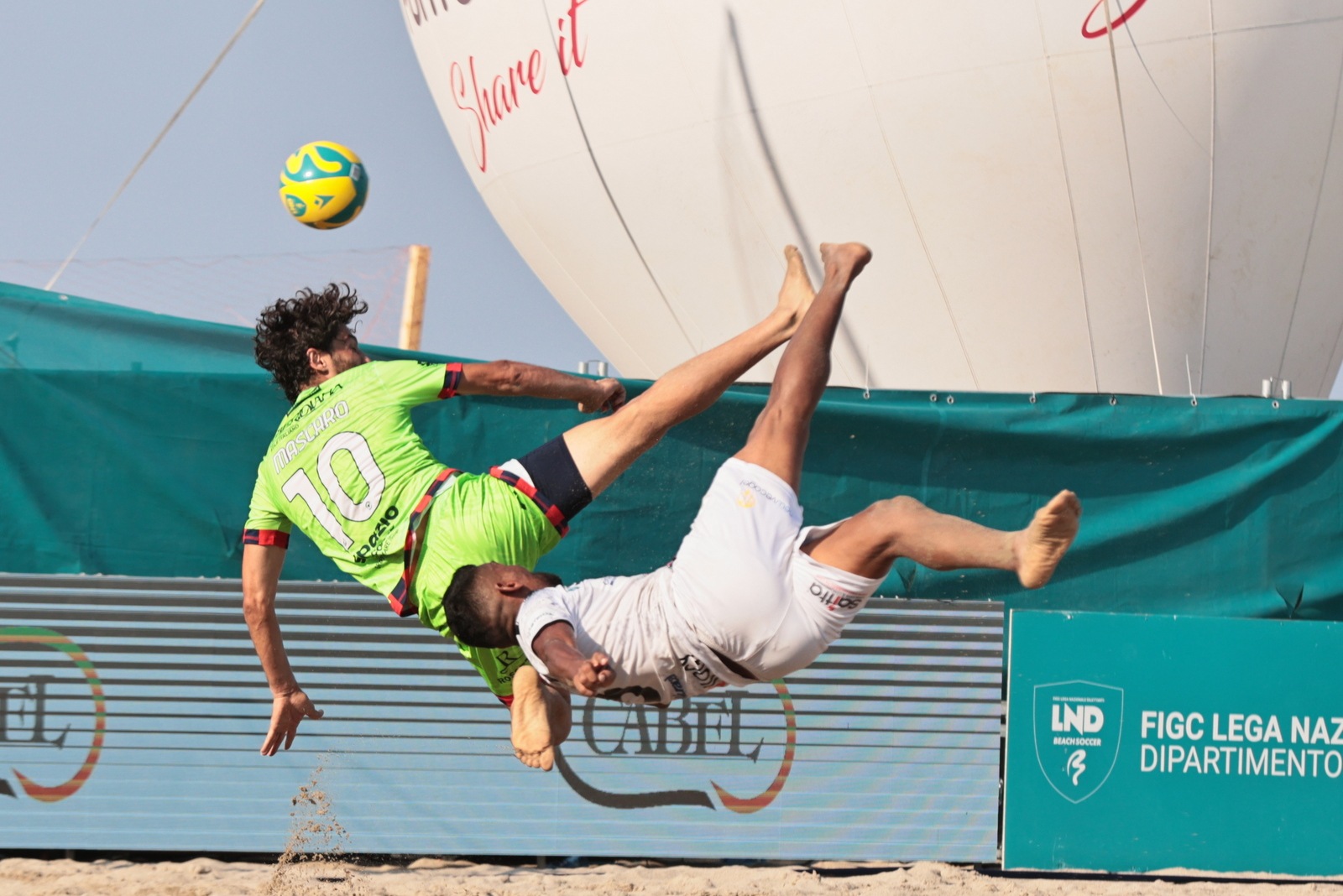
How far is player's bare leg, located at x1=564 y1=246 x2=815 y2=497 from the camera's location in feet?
12.5

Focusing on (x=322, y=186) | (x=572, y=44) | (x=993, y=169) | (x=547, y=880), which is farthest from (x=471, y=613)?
(x=572, y=44)

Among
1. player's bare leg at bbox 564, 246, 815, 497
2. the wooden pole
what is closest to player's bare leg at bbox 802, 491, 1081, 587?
player's bare leg at bbox 564, 246, 815, 497

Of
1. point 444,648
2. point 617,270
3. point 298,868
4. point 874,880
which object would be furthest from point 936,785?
point 617,270

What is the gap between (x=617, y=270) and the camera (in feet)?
30.6

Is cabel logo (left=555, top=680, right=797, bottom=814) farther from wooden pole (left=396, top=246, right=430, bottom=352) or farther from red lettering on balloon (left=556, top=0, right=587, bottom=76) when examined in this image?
red lettering on balloon (left=556, top=0, right=587, bottom=76)

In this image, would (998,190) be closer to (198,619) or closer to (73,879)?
(198,619)

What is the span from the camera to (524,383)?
396 centimetres

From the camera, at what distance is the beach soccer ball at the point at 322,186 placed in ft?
23.5

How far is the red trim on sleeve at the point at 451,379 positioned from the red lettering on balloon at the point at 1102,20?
16.4ft

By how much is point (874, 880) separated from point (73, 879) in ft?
10.9

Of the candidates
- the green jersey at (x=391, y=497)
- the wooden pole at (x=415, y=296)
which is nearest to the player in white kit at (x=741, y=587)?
the green jersey at (x=391, y=497)

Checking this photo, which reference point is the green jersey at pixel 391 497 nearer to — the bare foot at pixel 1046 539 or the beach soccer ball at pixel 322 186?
the bare foot at pixel 1046 539

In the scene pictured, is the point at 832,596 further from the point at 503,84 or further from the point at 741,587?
the point at 503,84

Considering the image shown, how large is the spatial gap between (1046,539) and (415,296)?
6.47 metres
